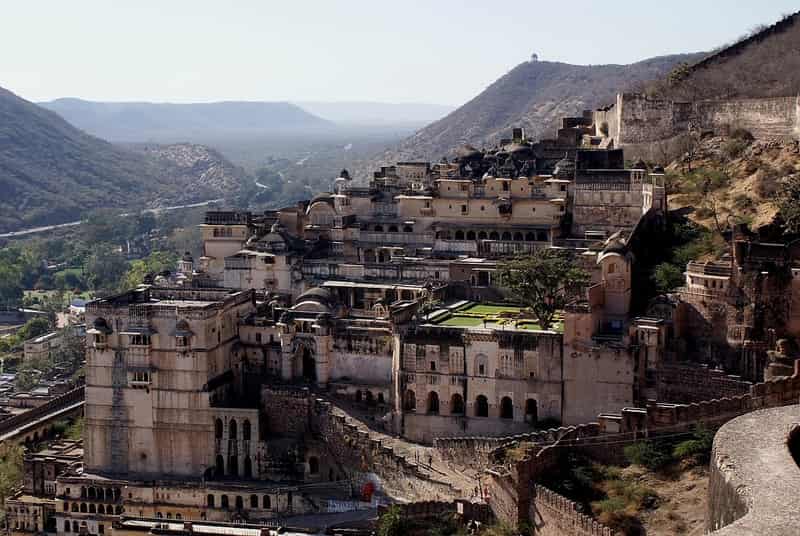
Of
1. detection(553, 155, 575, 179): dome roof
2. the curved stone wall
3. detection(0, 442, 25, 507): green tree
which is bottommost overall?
detection(0, 442, 25, 507): green tree

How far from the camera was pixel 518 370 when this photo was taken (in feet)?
115

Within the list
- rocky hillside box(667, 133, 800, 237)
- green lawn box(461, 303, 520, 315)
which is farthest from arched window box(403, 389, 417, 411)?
rocky hillside box(667, 133, 800, 237)

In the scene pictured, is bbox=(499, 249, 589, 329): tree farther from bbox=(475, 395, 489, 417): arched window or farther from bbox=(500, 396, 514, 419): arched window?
bbox=(475, 395, 489, 417): arched window

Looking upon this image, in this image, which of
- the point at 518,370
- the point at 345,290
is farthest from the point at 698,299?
the point at 345,290

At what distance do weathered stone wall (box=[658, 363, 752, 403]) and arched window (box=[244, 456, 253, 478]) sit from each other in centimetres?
1230

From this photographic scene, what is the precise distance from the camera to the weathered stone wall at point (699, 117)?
4641 cm

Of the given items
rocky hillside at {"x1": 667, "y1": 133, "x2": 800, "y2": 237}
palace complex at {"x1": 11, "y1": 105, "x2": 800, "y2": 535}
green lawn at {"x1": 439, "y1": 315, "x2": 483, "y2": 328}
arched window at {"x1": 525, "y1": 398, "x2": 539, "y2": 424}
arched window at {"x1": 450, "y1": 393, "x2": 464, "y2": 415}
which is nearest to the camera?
palace complex at {"x1": 11, "y1": 105, "x2": 800, "y2": 535}

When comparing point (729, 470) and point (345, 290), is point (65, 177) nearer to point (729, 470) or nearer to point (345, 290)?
point (345, 290)

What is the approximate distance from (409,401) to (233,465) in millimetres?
5709

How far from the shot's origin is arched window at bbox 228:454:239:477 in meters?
37.4

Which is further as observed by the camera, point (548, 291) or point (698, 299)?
point (548, 291)

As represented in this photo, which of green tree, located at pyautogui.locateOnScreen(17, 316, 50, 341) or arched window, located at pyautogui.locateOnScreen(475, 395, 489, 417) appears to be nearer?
arched window, located at pyautogui.locateOnScreen(475, 395, 489, 417)

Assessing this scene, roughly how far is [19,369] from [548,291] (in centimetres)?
3717

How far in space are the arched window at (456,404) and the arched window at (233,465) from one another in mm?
6704
